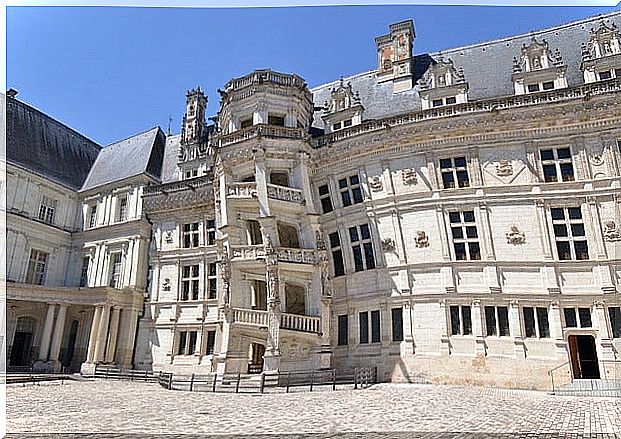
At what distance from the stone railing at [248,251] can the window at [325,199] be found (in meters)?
3.64

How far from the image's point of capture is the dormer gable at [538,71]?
17.9m

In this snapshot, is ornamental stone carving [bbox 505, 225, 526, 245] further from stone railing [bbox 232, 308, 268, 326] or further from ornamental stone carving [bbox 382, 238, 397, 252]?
stone railing [bbox 232, 308, 268, 326]

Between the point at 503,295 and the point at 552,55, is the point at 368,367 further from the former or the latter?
the point at 552,55

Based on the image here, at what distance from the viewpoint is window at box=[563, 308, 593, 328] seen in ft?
50.0

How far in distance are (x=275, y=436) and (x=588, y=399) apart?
984cm

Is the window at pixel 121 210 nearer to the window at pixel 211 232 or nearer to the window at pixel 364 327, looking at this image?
the window at pixel 211 232

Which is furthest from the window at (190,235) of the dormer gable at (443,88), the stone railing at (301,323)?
the dormer gable at (443,88)

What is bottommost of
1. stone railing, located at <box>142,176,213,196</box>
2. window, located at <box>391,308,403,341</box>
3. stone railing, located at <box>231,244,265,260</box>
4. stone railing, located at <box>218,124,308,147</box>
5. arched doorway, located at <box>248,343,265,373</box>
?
arched doorway, located at <box>248,343,265,373</box>

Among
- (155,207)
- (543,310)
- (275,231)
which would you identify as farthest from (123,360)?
(543,310)

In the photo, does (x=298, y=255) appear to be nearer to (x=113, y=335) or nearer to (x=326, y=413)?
(x=326, y=413)

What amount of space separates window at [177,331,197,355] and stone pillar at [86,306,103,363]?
14.2ft

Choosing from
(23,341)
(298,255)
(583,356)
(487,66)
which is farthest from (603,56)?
(23,341)

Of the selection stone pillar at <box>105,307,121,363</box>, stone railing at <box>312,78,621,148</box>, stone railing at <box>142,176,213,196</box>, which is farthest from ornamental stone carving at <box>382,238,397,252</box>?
stone pillar at <box>105,307,121,363</box>

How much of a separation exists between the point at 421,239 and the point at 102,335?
17040mm
